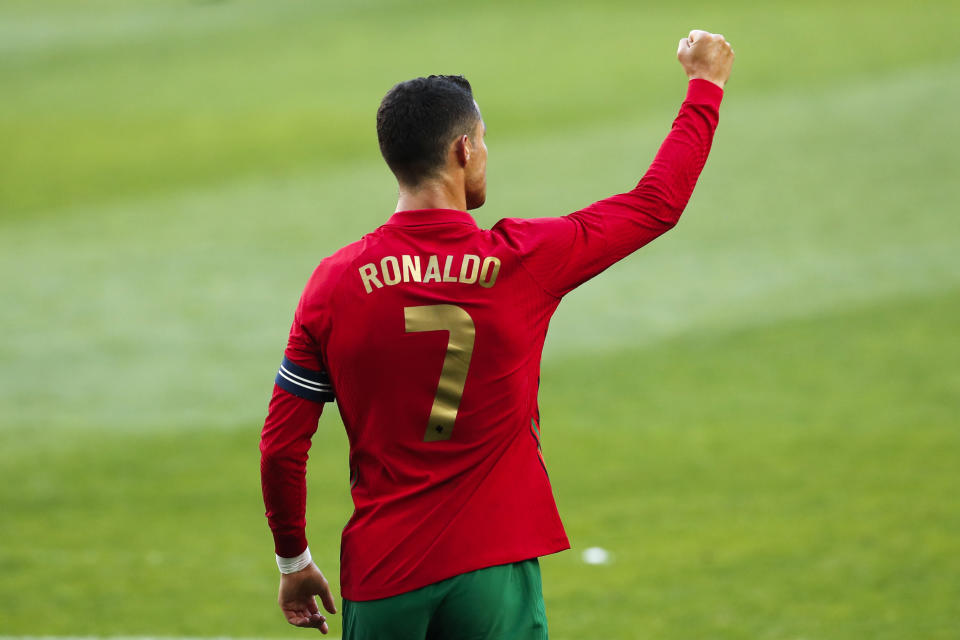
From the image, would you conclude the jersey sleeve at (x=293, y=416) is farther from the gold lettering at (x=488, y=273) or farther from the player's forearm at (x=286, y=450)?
the gold lettering at (x=488, y=273)

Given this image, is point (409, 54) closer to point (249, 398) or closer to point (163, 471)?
point (249, 398)

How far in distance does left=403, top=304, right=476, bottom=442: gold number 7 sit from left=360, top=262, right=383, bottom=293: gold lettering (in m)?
0.08

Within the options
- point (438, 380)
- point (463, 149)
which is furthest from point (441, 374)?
point (463, 149)

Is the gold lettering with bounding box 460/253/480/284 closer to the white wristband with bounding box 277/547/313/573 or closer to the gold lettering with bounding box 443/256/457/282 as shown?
the gold lettering with bounding box 443/256/457/282

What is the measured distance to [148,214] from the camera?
1518 centimetres

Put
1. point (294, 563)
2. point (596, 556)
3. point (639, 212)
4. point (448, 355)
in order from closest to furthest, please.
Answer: point (448, 355), point (639, 212), point (294, 563), point (596, 556)

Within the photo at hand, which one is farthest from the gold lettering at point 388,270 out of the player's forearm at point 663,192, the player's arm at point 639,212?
the player's forearm at point 663,192

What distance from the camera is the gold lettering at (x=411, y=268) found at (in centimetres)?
256

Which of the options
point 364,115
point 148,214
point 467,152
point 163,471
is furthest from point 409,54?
point 467,152

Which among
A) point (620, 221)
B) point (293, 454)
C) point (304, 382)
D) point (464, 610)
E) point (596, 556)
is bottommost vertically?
point (596, 556)

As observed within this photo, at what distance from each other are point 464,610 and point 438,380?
0.48 meters

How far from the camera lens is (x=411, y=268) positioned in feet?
8.43

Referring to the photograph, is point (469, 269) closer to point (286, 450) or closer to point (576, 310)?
point (286, 450)

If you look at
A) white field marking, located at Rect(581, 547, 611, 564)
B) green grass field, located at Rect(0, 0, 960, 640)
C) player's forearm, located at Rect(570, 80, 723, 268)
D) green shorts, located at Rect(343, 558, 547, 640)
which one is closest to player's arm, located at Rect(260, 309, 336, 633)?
green shorts, located at Rect(343, 558, 547, 640)
